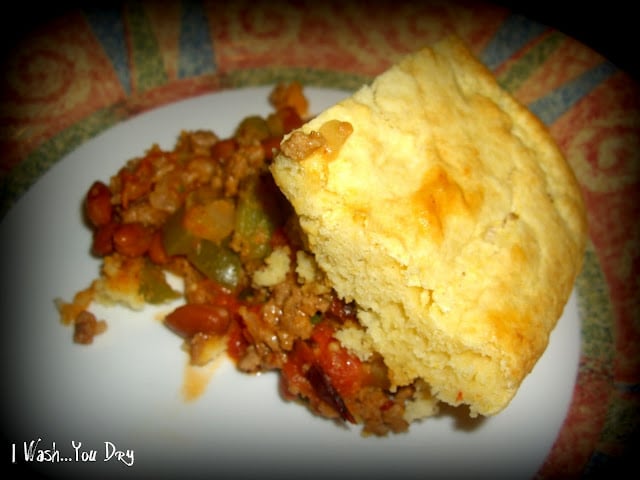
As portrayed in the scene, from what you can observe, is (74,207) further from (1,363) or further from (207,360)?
(207,360)

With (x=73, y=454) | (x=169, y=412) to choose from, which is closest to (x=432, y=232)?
(x=169, y=412)

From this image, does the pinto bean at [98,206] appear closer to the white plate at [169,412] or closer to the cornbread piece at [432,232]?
the white plate at [169,412]

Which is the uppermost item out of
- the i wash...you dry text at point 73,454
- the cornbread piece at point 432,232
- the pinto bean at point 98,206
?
the pinto bean at point 98,206

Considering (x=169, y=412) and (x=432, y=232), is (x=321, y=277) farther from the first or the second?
(x=169, y=412)

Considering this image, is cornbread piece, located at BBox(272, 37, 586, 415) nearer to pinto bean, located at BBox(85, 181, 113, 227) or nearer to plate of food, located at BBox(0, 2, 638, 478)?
plate of food, located at BBox(0, 2, 638, 478)

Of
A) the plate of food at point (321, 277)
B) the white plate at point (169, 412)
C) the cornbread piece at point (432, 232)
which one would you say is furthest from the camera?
the white plate at point (169, 412)

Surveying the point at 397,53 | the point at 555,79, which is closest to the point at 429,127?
the point at 555,79

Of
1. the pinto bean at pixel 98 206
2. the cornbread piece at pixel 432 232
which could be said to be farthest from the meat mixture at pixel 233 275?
the cornbread piece at pixel 432 232
